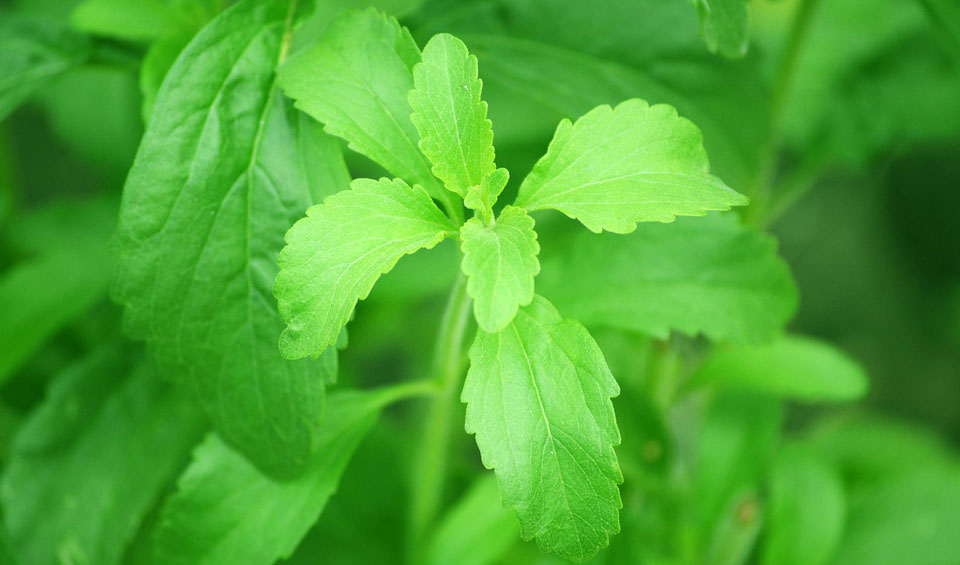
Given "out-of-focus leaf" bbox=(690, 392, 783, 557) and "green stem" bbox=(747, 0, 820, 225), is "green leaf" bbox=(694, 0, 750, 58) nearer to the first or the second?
"green stem" bbox=(747, 0, 820, 225)

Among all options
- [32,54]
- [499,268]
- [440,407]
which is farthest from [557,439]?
[32,54]

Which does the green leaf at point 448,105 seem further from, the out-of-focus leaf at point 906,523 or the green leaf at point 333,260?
the out-of-focus leaf at point 906,523

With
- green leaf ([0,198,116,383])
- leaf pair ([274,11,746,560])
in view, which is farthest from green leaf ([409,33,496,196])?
green leaf ([0,198,116,383])

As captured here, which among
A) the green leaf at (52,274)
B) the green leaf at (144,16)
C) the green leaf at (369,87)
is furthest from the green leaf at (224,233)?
the green leaf at (52,274)

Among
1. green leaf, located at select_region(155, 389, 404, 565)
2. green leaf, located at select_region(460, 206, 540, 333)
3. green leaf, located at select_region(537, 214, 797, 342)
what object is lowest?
green leaf, located at select_region(155, 389, 404, 565)

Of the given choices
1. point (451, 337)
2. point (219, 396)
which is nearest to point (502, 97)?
point (451, 337)

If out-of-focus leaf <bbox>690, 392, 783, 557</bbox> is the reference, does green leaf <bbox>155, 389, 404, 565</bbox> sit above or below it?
above

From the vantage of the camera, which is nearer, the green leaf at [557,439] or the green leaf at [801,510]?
the green leaf at [557,439]
